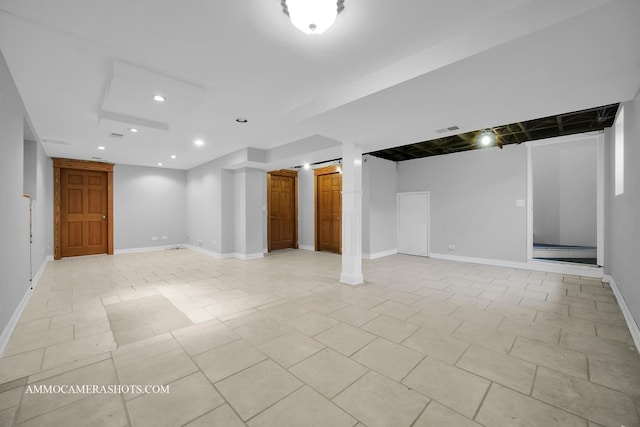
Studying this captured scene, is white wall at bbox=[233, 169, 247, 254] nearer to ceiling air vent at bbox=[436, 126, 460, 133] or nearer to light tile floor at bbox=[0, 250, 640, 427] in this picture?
light tile floor at bbox=[0, 250, 640, 427]

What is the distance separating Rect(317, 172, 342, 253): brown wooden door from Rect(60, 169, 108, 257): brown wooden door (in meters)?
6.16

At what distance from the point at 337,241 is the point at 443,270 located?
9.97 ft

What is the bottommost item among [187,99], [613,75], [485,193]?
[485,193]

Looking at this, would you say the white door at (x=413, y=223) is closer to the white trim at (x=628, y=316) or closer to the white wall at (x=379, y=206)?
the white wall at (x=379, y=206)

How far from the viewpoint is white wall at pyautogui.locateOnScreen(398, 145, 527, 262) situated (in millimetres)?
5590

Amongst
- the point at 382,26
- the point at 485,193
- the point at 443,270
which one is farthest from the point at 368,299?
the point at 485,193

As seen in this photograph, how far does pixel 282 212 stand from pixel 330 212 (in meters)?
1.64

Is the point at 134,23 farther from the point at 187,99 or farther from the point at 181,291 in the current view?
the point at 181,291

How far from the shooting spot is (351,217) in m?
4.45

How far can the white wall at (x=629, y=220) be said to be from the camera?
8.16 feet

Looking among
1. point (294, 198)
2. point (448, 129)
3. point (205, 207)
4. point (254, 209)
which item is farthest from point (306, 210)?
point (448, 129)

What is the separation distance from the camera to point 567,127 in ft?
15.0

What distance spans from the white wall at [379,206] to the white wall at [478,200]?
655 mm

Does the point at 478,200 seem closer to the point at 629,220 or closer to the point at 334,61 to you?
the point at 629,220
